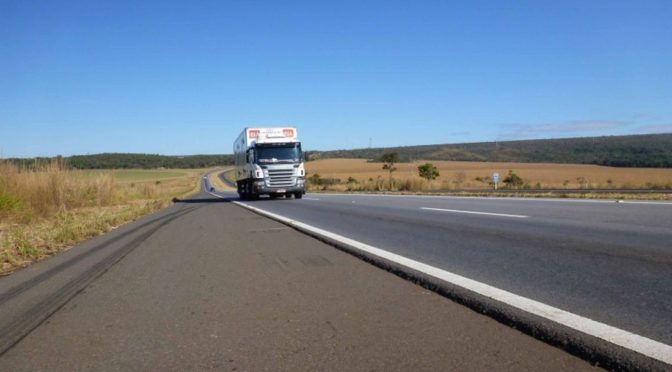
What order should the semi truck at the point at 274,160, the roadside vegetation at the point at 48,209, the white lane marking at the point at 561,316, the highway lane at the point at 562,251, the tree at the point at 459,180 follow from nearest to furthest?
1. the white lane marking at the point at 561,316
2. the highway lane at the point at 562,251
3. the roadside vegetation at the point at 48,209
4. the semi truck at the point at 274,160
5. the tree at the point at 459,180

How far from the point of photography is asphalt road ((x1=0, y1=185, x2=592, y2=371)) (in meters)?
4.21

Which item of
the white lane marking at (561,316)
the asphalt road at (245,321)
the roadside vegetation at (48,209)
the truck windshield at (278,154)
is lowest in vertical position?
the asphalt road at (245,321)

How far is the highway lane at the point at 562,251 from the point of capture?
17.6 ft

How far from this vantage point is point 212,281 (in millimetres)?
7312

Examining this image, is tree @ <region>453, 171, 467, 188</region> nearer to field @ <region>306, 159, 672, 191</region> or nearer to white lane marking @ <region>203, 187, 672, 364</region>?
field @ <region>306, 159, 672, 191</region>

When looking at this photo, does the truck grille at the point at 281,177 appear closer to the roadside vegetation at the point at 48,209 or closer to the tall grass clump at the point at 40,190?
the roadside vegetation at the point at 48,209

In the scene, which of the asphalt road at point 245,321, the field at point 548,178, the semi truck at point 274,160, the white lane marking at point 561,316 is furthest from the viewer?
the field at point 548,178

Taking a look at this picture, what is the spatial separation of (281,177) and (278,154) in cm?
116

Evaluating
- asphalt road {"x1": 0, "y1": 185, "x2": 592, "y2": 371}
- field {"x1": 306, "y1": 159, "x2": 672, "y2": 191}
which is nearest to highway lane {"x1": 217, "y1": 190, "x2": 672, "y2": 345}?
asphalt road {"x1": 0, "y1": 185, "x2": 592, "y2": 371}

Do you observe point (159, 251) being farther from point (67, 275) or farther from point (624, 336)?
point (624, 336)

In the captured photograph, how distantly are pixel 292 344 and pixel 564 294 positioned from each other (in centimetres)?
269

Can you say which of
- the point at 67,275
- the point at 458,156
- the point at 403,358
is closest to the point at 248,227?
the point at 67,275

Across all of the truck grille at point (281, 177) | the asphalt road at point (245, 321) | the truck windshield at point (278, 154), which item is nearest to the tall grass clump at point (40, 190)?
the truck windshield at point (278, 154)

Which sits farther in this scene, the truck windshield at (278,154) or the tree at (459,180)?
the tree at (459,180)
